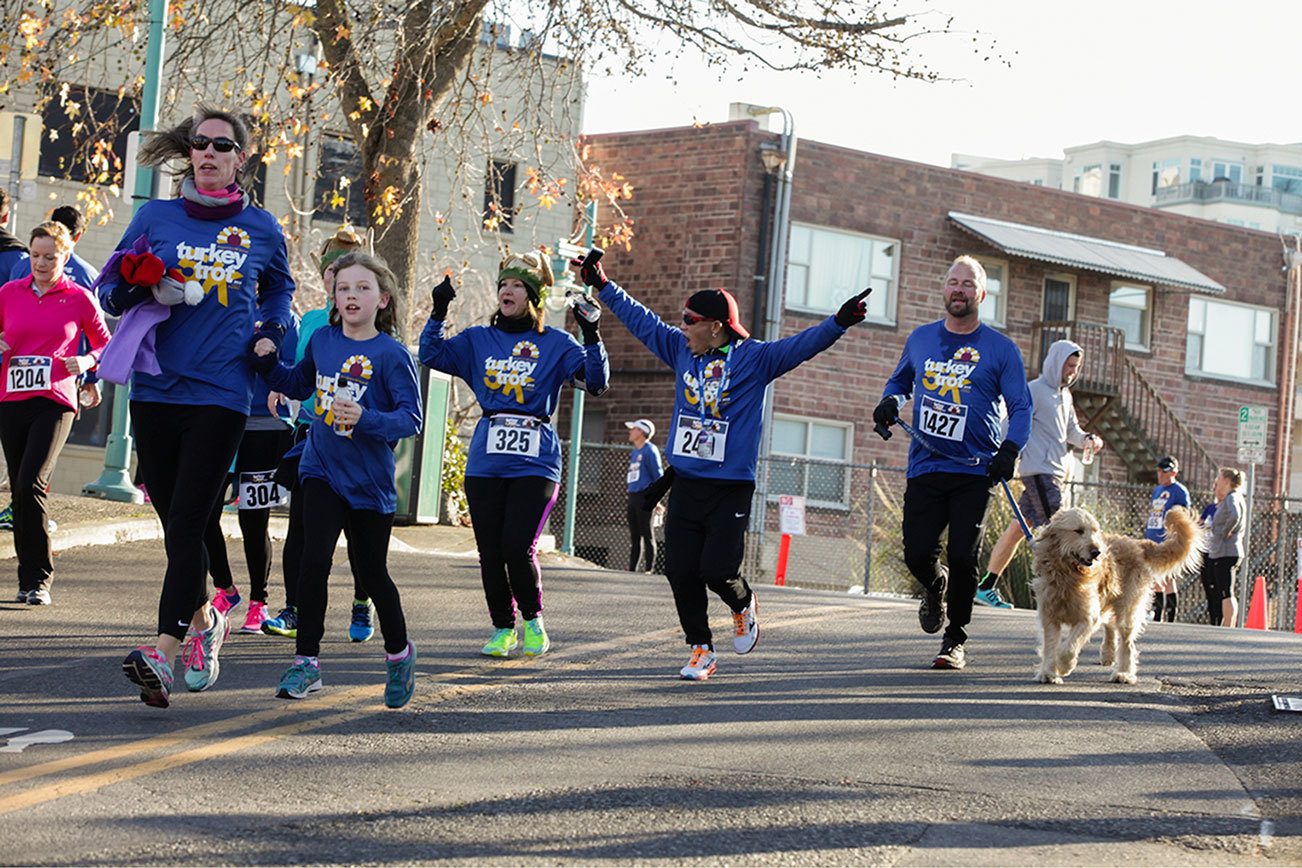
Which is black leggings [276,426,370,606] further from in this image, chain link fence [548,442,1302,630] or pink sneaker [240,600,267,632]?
chain link fence [548,442,1302,630]

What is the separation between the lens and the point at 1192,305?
3744 centimetres

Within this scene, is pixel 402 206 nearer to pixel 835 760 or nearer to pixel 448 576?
pixel 448 576

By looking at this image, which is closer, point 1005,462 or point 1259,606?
point 1005,462

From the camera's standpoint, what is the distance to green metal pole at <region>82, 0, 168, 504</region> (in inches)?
659

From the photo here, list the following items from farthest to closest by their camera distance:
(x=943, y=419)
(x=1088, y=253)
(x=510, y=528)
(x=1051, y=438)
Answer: (x=1088, y=253) → (x=1051, y=438) → (x=943, y=419) → (x=510, y=528)

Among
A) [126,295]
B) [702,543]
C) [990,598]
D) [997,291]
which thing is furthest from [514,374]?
[997,291]

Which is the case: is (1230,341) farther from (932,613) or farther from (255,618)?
(255,618)

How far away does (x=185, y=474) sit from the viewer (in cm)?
711

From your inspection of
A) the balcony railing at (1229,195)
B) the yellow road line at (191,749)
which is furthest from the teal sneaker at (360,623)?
the balcony railing at (1229,195)

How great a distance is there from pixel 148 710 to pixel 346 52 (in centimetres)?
1137

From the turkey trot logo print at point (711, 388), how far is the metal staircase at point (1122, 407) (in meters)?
26.4

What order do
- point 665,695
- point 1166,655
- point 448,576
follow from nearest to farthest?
point 665,695 < point 1166,655 < point 448,576

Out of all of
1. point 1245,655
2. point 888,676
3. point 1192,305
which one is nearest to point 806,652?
point 888,676

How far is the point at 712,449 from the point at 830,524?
2284 centimetres
